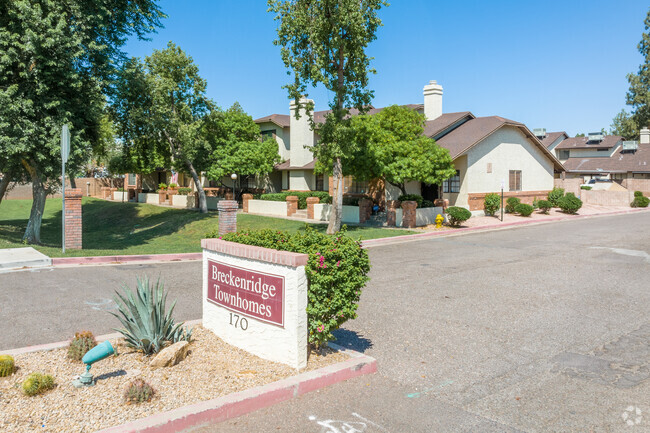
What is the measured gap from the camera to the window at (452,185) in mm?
29797

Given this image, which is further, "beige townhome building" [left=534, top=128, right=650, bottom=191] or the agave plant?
"beige townhome building" [left=534, top=128, right=650, bottom=191]

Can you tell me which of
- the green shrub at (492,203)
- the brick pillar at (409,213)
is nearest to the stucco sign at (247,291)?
the brick pillar at (409,213)

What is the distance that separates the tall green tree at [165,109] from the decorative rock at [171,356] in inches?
677

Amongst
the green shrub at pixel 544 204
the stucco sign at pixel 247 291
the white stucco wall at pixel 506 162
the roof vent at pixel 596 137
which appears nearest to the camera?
the stucco sign at pixel 247 291

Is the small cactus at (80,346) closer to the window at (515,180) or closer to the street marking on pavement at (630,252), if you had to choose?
the street marking on pavement at (630,252)

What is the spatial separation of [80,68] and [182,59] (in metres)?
12.0

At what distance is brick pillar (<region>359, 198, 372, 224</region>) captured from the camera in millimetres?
27641

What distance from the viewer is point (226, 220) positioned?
1838 centimetres

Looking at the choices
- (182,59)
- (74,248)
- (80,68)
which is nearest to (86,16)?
(80,68)

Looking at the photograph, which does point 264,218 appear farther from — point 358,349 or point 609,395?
point 609,395

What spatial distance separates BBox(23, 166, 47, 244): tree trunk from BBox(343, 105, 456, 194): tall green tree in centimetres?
1267

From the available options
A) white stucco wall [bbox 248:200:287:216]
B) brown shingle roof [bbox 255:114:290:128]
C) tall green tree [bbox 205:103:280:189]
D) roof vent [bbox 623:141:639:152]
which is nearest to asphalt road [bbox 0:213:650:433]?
white stucco wall [bbox 248:200:287:216]

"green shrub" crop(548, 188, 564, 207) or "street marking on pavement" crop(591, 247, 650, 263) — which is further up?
"green shrub" crop(548, 188, 564, 207)

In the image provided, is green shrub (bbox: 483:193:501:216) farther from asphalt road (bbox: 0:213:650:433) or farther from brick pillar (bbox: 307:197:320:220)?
asphalt road (bbox: 0:213:650:433)
